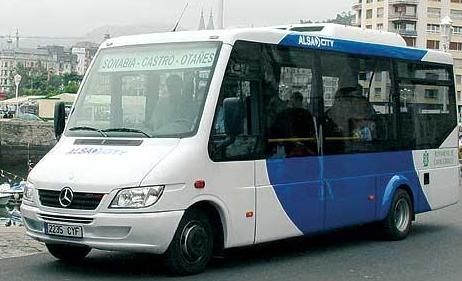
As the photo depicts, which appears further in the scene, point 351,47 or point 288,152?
point 351,47

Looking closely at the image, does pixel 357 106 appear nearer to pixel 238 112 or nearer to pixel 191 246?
pixel 238 112

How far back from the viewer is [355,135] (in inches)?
478

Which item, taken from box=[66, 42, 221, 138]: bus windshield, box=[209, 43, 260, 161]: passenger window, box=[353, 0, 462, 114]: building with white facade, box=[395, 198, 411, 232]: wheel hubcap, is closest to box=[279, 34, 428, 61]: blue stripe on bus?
box=[209, 43, 260, 161]: passenger window

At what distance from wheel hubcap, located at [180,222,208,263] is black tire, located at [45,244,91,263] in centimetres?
141

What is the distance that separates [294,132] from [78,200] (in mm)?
3074

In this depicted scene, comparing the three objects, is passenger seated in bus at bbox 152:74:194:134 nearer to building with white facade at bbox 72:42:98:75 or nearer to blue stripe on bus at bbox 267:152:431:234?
blue stripe on bus at bbox 267:152:431:234

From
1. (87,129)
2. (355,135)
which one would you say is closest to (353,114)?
(355,135)

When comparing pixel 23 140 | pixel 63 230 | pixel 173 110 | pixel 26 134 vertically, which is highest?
pixel 173 110

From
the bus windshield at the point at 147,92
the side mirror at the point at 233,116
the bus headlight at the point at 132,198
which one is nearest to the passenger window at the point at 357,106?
the side mirror at the point at 233,116

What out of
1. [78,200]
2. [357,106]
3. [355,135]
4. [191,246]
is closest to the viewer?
[78,200]

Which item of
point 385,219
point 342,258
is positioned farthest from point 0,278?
point 385,219

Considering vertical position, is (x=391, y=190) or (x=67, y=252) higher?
(x=391, y=190)

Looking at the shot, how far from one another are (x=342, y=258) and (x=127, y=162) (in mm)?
3521

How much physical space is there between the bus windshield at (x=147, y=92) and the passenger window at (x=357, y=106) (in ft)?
7.71
